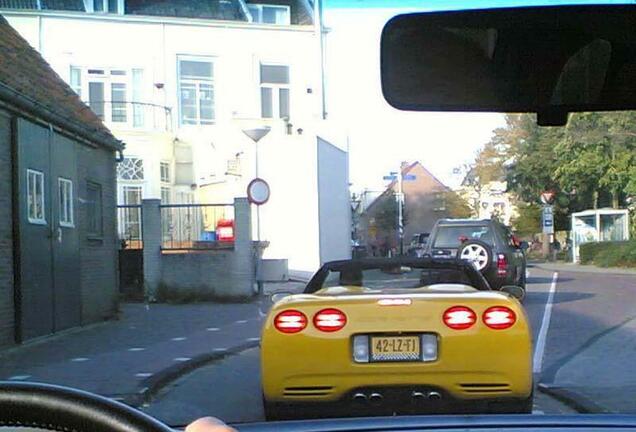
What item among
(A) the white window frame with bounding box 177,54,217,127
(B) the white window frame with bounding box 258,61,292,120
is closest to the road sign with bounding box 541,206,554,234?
(B) the white window frame with bounding box 258,61,292,120

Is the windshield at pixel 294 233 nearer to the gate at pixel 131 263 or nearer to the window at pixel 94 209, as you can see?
the gate at pixel 131 263

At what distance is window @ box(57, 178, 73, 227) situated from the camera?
13257 millimetres

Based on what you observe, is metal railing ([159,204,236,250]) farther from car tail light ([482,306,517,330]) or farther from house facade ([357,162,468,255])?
house facade ([357,162,468,255])

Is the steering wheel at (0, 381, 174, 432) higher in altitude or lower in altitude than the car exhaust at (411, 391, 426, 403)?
higher

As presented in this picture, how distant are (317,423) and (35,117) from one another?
10164mm

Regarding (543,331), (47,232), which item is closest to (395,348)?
(543,331)

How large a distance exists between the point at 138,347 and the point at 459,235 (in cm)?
352

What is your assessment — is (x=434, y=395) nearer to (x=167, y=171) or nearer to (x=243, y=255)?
(x=167, y=171)

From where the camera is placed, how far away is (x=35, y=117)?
12.2 metres

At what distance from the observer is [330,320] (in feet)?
19.9

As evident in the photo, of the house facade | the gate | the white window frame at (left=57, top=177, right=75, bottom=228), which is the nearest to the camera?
the house facade

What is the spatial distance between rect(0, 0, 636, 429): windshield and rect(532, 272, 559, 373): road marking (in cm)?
7

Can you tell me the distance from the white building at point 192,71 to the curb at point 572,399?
1.99 m

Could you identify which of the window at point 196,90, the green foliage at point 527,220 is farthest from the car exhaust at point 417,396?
the window at point 196,90
